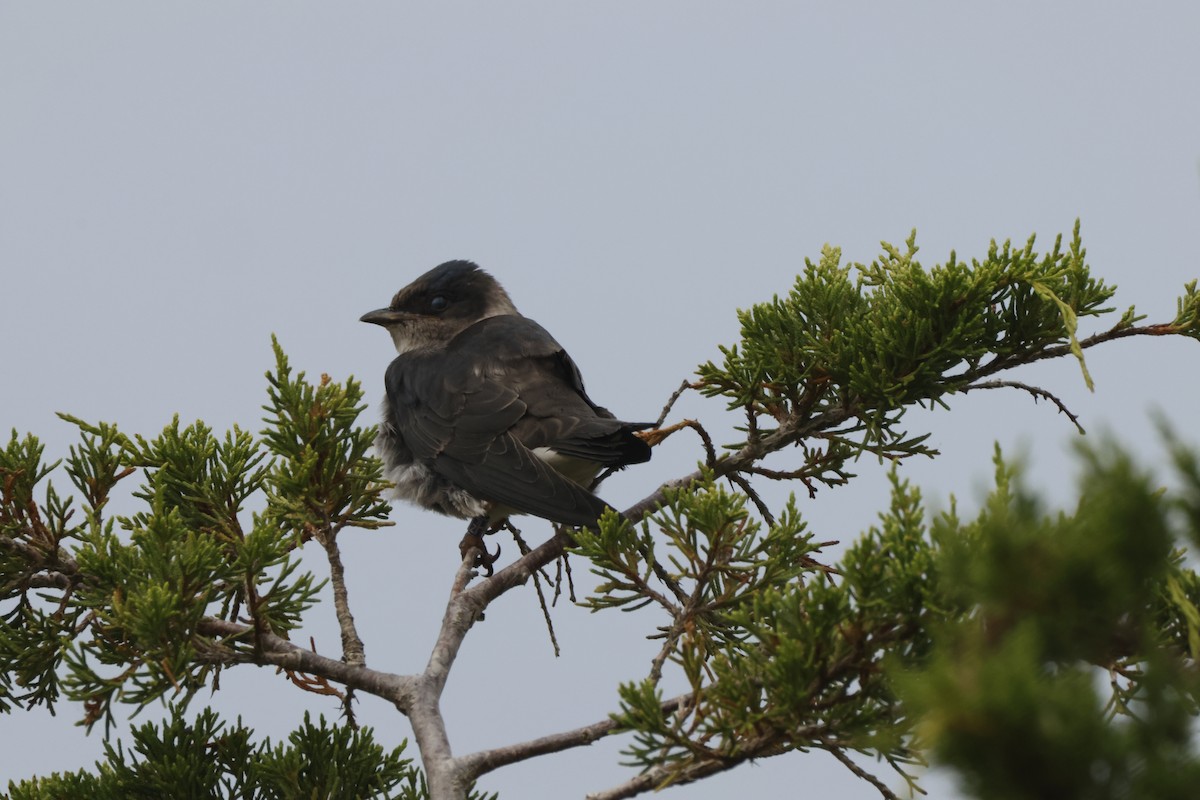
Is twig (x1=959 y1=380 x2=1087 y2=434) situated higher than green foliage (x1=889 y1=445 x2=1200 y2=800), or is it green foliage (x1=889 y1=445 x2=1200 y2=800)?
twig (x1=959 y1=380 x2=1087 y2=434)

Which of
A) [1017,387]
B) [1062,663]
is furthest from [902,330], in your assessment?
[1062,663]

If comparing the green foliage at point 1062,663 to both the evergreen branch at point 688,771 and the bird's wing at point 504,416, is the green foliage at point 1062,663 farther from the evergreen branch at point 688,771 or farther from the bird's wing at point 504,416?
the bird's wing at point 504,416

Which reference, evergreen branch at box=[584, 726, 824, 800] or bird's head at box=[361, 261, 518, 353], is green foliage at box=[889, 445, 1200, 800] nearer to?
evergreen branch at box=[584, 726, 824, 800]

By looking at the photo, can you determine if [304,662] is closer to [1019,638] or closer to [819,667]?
[819,667]

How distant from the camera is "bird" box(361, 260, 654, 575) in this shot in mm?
4656

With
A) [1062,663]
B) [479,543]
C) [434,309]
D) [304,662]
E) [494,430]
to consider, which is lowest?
[1062,663]

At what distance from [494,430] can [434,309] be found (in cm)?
191

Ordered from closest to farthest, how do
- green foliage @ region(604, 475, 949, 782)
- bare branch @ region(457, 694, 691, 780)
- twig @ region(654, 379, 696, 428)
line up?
green foliage @ region(604, 475, 949, 782)
bare branch @ region(457, 694, 691, 780)
twig @ region(654, 379, 696, 428)

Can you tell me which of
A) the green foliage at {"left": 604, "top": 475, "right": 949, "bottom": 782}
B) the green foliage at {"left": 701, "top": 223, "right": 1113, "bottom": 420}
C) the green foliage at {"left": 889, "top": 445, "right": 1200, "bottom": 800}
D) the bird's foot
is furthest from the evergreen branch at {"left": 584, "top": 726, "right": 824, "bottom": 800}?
the bird's foot

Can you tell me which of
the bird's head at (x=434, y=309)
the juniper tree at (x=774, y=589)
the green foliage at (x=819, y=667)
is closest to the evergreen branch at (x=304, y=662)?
the juniper tree at (x=774, y=589)

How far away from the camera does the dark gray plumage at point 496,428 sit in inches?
184

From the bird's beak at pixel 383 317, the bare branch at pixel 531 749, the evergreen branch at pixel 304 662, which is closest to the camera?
the bare branch at pixel 531 749

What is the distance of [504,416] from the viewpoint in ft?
17.4

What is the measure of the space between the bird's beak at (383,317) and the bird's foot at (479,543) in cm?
200
